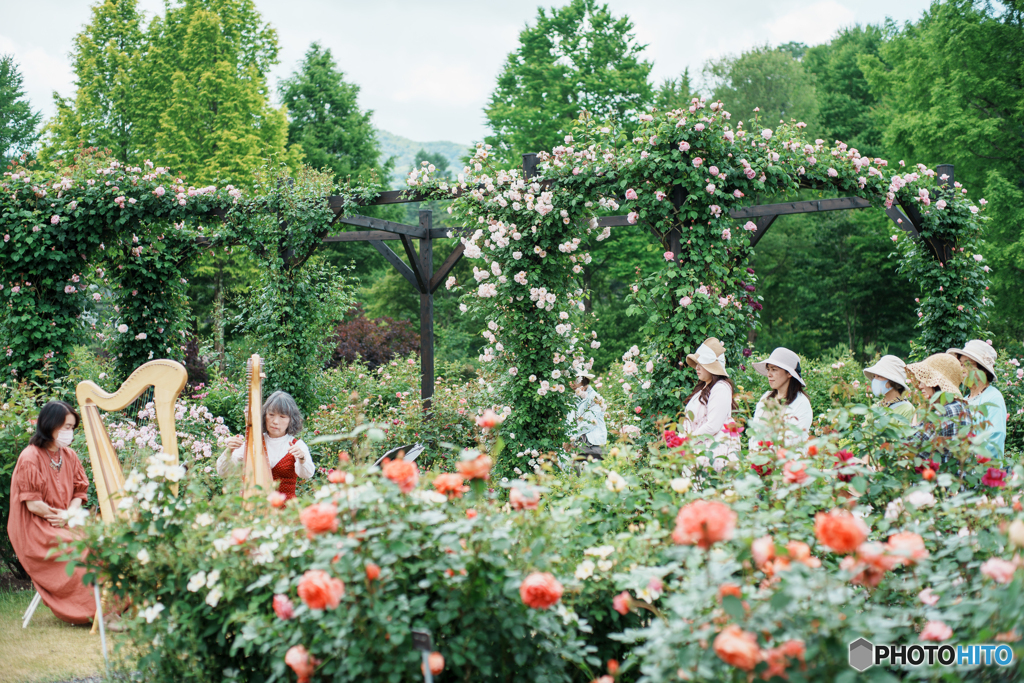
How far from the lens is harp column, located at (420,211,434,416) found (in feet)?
26.0

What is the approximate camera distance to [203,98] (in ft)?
47.7

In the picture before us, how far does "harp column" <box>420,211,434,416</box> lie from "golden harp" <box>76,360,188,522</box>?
443cm

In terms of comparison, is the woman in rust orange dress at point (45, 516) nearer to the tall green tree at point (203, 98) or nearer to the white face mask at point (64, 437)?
the white face mask at point (64, 437)

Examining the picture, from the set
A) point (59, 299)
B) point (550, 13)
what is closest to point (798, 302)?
point (550, 13)

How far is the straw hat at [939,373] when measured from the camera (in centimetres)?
323

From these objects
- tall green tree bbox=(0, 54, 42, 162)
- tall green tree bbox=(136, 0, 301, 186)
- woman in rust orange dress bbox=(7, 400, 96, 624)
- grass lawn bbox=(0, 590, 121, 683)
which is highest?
tall green tree bbox=(0, 54, 42, 162)

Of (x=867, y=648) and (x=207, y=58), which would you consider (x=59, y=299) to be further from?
(x=207, y=58)

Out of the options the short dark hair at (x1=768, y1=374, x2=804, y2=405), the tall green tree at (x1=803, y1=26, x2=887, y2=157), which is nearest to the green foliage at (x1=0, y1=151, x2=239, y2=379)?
the short dark hair at (x1=768, y1=374, x2=804, y2=405)

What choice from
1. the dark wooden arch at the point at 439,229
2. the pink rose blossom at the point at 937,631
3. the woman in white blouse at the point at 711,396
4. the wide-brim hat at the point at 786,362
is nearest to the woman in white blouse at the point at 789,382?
the wide-brim hat at the point at 786,362

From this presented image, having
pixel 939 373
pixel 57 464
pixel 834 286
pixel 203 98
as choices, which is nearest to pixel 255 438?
pixel 57 464

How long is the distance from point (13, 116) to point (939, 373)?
26.2 meters

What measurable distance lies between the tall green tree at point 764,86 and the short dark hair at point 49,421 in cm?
1967

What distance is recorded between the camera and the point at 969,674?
154 cm

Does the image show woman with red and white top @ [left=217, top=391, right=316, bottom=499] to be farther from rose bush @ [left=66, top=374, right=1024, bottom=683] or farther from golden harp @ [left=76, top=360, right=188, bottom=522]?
rose bush @ [left=66, top=374, right=1024, bottom=683]
